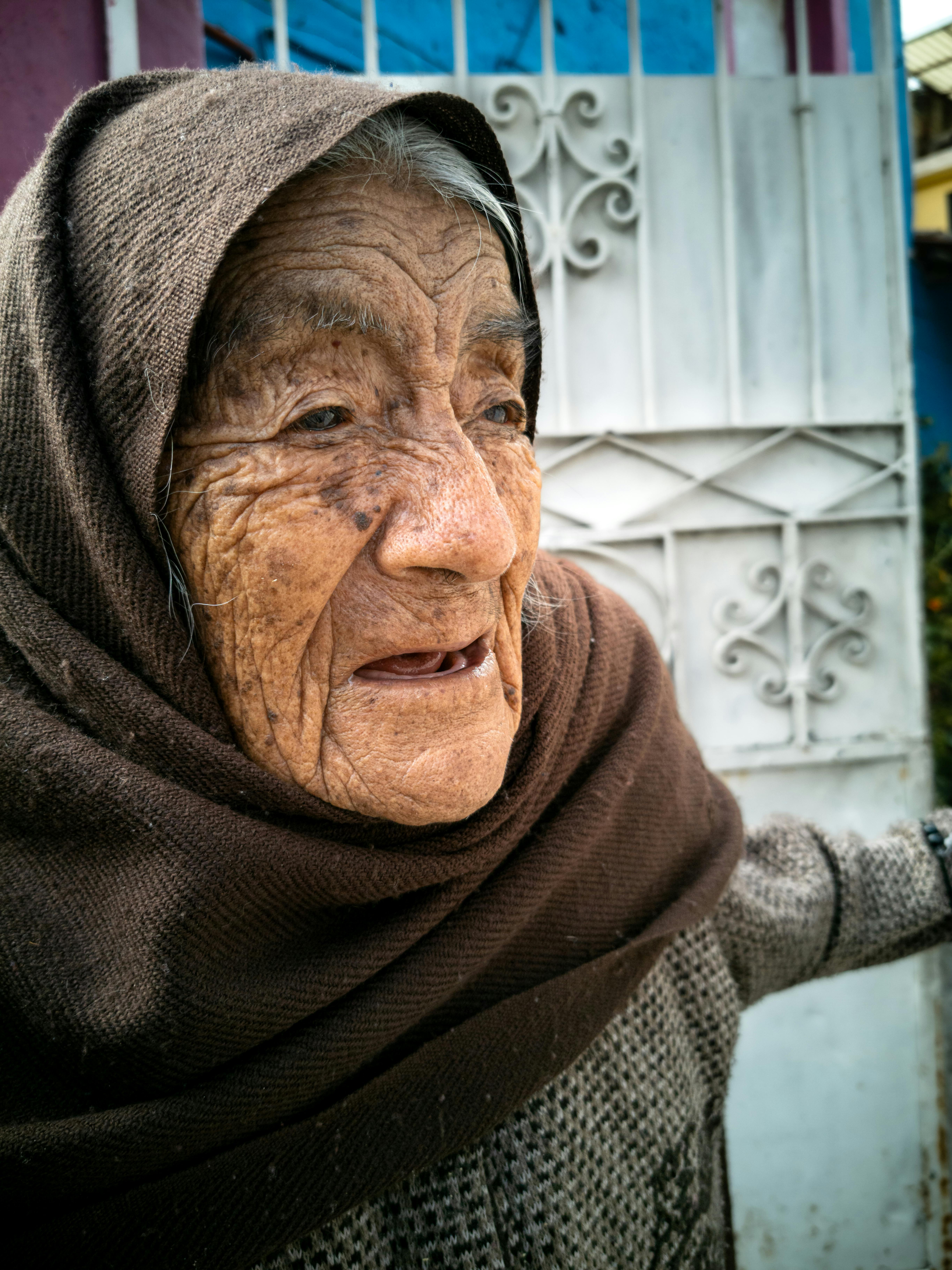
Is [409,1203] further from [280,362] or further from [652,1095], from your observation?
[280,362]

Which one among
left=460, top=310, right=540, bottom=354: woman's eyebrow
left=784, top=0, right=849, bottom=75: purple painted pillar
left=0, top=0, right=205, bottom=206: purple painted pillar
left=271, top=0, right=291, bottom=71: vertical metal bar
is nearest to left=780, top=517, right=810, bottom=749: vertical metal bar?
left=784, top=0, right=849, bottom=75: purple painted pillar

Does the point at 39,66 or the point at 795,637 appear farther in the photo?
the point at 795,637

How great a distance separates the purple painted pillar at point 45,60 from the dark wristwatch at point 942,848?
8.74 ft

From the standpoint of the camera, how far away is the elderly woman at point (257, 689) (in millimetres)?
1035

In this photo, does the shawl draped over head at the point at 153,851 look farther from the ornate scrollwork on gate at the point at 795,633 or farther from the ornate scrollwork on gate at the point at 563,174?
the ornate scrollwork on gate at the point at 795,633

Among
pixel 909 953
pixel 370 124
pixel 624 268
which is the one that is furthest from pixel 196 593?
pixel 624 268

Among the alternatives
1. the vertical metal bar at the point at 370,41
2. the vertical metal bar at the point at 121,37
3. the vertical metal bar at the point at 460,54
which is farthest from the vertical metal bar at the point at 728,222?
the vertical metal bar at the point at 121,37

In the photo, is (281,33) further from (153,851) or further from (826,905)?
(826,905)

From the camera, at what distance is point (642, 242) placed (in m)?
3.19

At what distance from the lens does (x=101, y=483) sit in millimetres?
1057

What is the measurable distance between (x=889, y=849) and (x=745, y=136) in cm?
274

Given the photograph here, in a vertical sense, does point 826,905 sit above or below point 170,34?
below

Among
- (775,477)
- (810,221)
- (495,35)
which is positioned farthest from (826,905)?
(495,35)

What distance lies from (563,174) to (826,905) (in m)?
2.67
